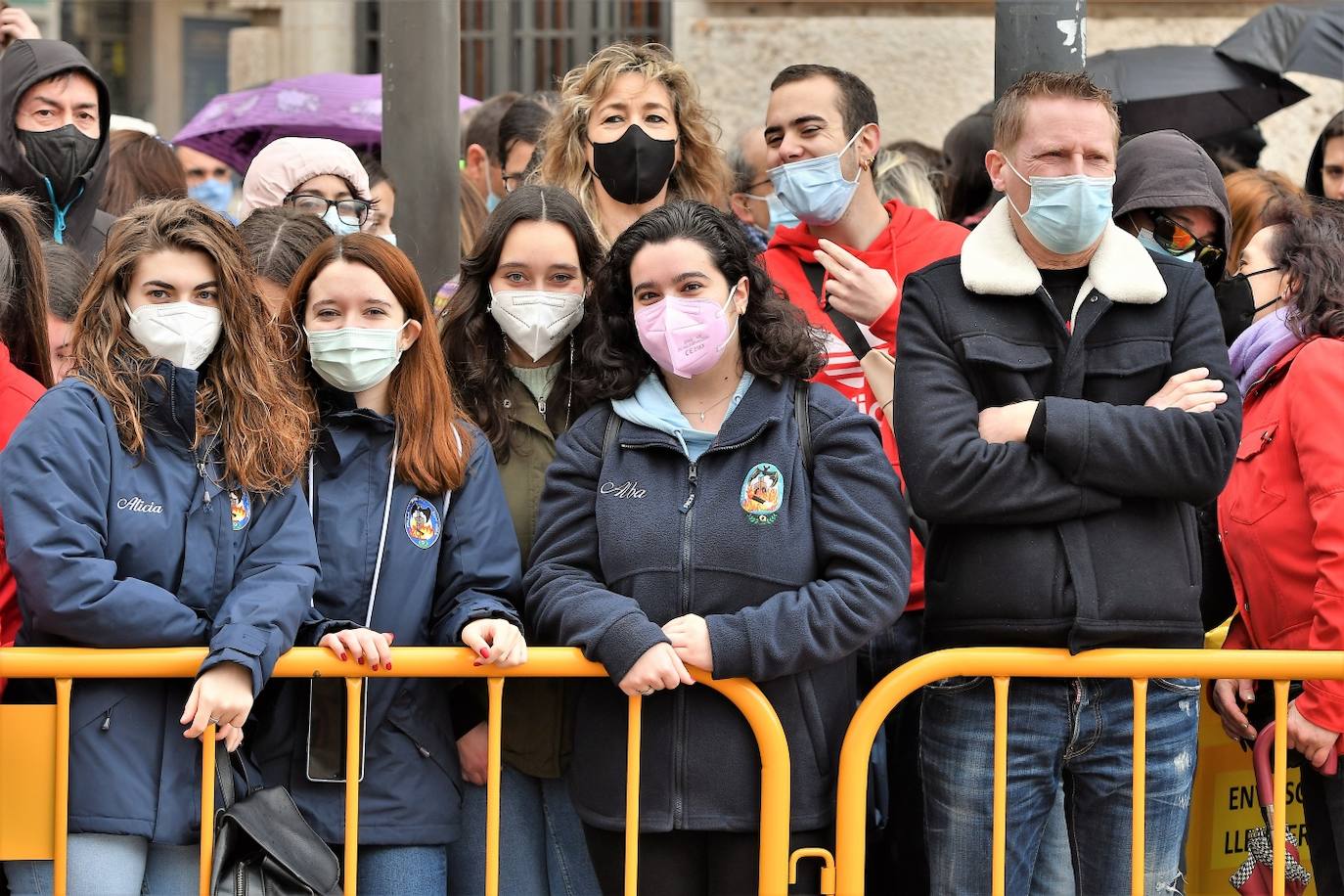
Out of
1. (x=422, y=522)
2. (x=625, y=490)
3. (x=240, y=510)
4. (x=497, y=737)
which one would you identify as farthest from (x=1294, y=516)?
(x=240, y=510)

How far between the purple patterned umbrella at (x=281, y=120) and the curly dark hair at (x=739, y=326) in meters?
4.43

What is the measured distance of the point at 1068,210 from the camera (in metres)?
3.57

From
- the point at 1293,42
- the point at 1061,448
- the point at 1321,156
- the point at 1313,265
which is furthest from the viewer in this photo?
the point at 1293,42

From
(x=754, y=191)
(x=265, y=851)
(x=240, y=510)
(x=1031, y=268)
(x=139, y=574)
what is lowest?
(x=265, y=851)

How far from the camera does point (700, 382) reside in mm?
3723

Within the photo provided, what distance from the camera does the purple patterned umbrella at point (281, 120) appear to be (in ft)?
26.1

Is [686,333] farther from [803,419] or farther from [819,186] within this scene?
[819,186]

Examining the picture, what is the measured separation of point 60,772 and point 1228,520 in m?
2.69

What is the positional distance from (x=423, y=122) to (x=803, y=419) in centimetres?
201

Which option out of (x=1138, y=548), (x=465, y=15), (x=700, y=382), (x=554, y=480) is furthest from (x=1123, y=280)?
(x=465, y=15)

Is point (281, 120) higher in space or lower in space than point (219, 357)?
higher

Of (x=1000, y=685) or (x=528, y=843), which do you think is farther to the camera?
(x=528, y=843)

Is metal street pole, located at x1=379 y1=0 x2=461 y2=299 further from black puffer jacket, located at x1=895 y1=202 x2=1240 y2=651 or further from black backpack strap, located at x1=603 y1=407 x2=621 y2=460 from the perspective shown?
black puffer jacket, located at x1=895 y1=202 x2=1240 y2=651

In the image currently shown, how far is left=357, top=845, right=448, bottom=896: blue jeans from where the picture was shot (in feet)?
11.5
